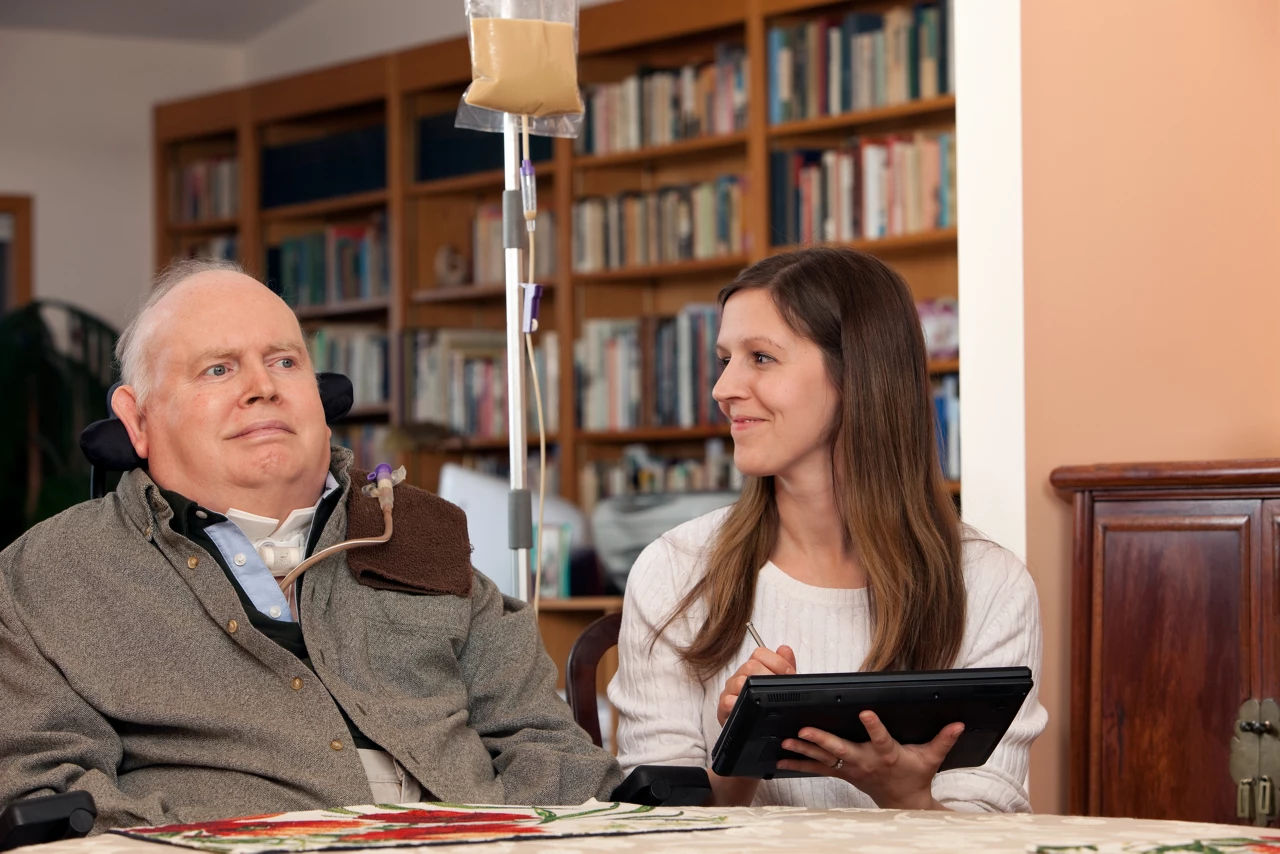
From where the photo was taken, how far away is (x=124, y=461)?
205 cm

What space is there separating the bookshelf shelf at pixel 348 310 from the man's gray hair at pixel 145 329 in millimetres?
3913

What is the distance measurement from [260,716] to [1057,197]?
4.85 feet

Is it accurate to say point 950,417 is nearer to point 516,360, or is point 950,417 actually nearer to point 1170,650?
point 1170,650

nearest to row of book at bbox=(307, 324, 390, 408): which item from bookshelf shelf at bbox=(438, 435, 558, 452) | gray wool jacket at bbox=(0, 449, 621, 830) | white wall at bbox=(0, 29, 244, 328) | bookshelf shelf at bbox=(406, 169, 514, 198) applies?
bookshelf shelf at bbox=(438, 435, 558, 452)

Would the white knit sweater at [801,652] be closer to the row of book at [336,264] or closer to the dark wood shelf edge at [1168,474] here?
the dark wood shelf edge at [1168,474]

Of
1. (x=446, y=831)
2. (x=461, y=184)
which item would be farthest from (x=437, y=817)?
(x=461, y=184)

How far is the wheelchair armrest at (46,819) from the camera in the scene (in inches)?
57.6

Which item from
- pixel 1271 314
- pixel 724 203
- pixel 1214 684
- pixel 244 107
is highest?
pixel 244 107

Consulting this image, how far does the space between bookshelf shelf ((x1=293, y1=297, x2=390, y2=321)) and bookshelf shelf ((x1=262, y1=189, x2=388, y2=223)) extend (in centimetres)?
36

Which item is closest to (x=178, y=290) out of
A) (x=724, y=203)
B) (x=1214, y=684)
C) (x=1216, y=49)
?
(x=1214, y=684)

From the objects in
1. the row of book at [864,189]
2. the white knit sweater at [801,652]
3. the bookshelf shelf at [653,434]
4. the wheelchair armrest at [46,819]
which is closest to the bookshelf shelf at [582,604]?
the bookshelf shelf at [653,434]

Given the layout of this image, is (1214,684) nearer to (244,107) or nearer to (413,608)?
(413,608)

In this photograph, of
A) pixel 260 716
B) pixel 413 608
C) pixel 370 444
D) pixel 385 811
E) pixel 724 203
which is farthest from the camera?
pixel 370 444

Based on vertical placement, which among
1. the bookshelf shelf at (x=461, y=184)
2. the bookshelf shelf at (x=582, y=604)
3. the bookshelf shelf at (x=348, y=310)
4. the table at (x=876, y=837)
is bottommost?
the bookshelf shelf at (x=582, y=604)
